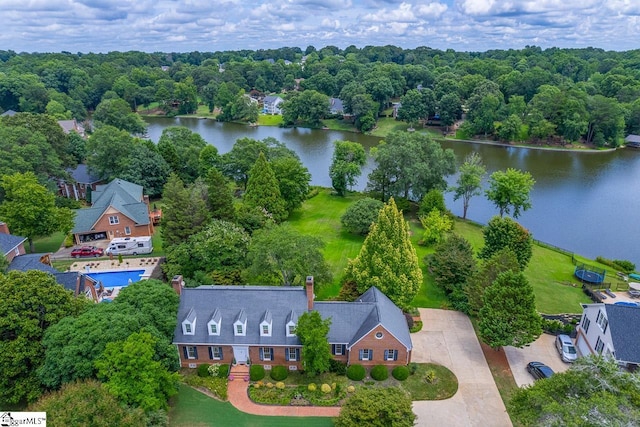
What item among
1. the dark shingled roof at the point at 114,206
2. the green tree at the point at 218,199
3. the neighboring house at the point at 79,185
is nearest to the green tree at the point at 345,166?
the green tree at the point at 218,199

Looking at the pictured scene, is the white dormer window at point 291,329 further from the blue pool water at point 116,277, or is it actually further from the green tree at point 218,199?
the blue pool water at point 116,277

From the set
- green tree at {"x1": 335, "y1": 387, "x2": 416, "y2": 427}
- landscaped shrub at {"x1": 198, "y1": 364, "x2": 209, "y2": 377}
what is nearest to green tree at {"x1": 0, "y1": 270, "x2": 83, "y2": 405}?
landscaped shrub at {"x1": 198, "y1": 364, "x2": 209, "y2": 377}

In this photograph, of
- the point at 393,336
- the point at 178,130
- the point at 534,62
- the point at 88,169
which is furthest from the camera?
the point at 534,62

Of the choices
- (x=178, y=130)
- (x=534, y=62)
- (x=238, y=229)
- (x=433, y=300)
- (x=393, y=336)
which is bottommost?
(x=433, y=300)

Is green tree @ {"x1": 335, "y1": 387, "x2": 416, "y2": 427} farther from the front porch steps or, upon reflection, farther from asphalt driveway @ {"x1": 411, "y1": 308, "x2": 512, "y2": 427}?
the front porch steps

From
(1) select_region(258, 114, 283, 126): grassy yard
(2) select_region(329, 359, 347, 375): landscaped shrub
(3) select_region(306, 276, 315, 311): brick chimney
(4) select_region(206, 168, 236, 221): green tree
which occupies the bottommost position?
(2) select_region(329, 359, 347, 375): landscaped shrub

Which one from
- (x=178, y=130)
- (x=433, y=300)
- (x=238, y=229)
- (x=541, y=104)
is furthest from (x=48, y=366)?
(x=541, y=104)

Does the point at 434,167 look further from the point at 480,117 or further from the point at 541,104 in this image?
the point at 541,104
